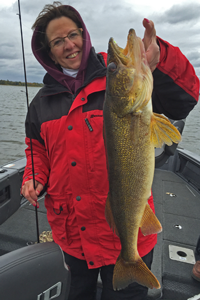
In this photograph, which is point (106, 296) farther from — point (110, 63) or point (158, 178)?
point (158, 178)

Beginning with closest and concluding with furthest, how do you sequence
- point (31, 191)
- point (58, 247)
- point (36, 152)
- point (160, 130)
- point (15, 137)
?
1. point (160, 130)
2. point (58, 247)
3. point (31, 191)
4. point (36, 152)
5. point (15, 137)

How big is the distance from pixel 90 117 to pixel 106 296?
1.45 meters

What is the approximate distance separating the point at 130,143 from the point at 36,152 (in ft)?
3.29

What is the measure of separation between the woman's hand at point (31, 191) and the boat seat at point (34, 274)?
50cm

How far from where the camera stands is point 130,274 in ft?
5.16

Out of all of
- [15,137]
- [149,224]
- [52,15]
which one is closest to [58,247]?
[149,224]

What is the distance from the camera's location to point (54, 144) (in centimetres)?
180

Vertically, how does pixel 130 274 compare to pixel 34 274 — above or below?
below

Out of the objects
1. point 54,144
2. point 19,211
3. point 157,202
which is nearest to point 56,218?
point 54,144

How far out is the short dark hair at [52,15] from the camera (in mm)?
1884

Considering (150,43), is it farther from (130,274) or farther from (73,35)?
(130,274)

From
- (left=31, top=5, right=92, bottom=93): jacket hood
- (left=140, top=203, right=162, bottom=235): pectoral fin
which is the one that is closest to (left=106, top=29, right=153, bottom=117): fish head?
(left=31, top=5, right=92, bottom=93): jacket hood

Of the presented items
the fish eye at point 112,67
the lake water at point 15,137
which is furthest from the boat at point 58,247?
the lake water at point 15,137

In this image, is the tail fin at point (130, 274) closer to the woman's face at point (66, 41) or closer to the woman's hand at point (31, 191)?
the woman's hand at point (31, 191)
